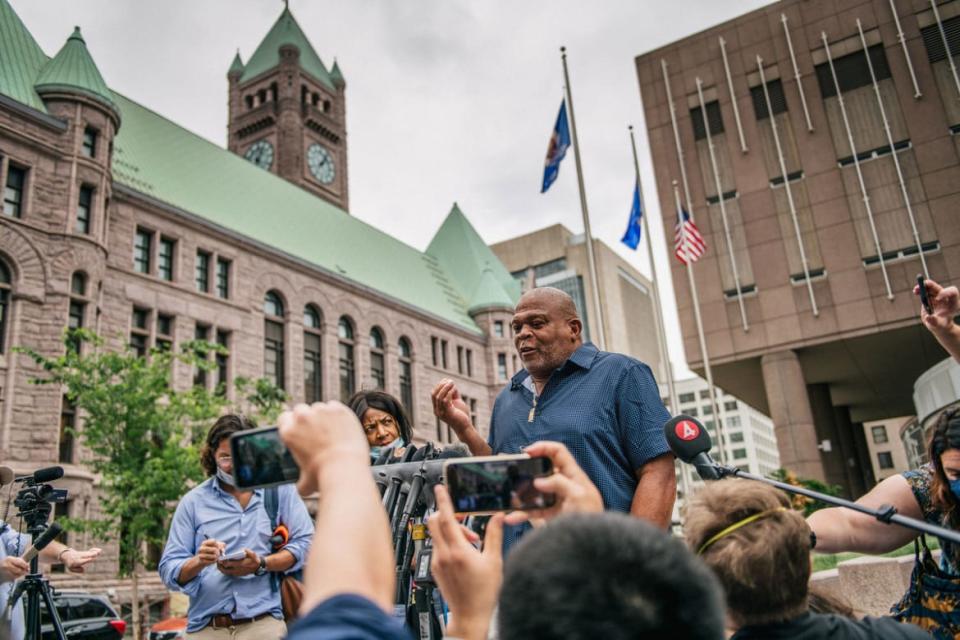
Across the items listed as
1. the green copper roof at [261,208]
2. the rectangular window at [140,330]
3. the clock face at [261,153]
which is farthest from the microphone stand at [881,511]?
the clock face at [261,153]

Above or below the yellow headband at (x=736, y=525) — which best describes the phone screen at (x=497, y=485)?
above

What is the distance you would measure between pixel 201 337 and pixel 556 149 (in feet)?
59.8

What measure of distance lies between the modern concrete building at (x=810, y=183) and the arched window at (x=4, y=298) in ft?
75.2

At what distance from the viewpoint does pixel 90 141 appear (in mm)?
25359

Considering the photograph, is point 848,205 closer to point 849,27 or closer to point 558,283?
point 849,27

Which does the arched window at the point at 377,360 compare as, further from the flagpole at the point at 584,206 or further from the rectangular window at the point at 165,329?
the flagpole at the point at 584,206

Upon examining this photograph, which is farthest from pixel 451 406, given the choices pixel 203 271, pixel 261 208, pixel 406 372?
pixel 406 372

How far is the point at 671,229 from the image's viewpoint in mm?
30562

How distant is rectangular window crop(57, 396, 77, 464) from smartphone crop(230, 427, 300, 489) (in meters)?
23.7

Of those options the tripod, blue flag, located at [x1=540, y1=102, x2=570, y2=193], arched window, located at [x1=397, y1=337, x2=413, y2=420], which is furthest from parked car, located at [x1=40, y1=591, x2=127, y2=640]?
arched window, located at [x1=397, y1=337, x2=413, y2=420]

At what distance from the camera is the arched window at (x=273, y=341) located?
32000 mm

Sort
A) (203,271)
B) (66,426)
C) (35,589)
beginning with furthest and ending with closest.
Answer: (203,271) → (66,426) → (35,589)

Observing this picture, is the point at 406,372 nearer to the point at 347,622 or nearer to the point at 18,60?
the point at 18,60

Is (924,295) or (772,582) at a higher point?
(924,295)
